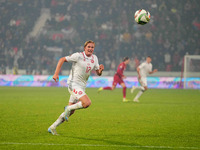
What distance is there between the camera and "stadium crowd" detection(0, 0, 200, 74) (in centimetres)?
3362

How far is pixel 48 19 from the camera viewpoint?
37719 mm

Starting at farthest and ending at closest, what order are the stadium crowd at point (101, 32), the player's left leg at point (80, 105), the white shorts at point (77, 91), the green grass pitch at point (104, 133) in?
the stadium crowd at point (101, 32)
the white shorts at point (77, 91)
the player's left leg at point (80, 105)
the green grass pitch at point (104, 133)

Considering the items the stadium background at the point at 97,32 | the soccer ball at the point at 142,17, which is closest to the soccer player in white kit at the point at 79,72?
the soccer ball at the point at 142,17

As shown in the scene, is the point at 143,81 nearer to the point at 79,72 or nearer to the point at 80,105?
the point at 79,72

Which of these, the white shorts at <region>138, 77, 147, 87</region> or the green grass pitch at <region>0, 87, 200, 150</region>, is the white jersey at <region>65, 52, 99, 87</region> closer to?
the green grass pitch at <region>0, 87, 200, 150</region>

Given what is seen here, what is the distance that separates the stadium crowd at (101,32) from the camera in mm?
33625

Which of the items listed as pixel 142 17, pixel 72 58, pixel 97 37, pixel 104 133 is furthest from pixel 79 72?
pixel 97 37

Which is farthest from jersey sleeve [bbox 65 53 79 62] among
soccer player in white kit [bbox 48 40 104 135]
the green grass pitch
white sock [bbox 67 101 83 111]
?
the green grass pitch

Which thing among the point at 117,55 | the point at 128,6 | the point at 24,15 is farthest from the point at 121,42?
the point at 24,15

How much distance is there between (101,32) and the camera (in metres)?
36.4

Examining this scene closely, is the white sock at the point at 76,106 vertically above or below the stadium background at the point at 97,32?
below

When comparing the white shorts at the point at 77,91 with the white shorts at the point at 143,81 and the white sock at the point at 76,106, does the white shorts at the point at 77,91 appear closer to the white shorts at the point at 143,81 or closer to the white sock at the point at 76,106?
the white sock at the point at 76,106

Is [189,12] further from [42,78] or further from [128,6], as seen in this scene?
[42,78]

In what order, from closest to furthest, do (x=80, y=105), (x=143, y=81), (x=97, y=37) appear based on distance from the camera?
(x=80, y=105) < (x=143, y=81) < (x=97, y=37)
